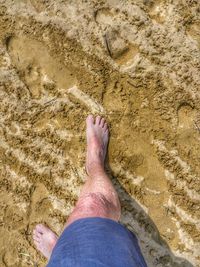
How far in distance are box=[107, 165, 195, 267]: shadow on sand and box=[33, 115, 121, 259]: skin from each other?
0.34 feet

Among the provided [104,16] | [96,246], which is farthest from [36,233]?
[104,16]

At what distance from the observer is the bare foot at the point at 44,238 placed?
2.36 metres

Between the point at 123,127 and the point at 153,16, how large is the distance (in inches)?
22.7

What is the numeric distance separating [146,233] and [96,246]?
637mm

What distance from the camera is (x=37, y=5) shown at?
7.45ft

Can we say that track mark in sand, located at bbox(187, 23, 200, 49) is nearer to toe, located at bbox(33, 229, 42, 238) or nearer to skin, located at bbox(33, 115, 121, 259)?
skin, located at bbox(33, 115, 121, 259)

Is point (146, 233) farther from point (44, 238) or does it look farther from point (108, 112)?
point (108, 112)

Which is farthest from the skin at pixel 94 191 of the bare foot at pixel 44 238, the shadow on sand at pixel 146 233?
the shadow on sand at pixel 146 233

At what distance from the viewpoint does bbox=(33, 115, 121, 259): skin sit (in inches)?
84.1

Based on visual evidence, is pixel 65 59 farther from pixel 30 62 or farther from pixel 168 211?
pixel 168 211

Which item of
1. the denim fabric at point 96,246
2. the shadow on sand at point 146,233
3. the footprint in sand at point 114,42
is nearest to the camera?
the denim fabric at point 96,246

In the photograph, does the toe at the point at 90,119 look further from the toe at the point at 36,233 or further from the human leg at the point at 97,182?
the toe at the point at 36,233

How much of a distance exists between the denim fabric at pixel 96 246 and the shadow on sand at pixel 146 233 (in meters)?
0.38

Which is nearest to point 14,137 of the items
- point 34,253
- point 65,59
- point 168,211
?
point 65,59
